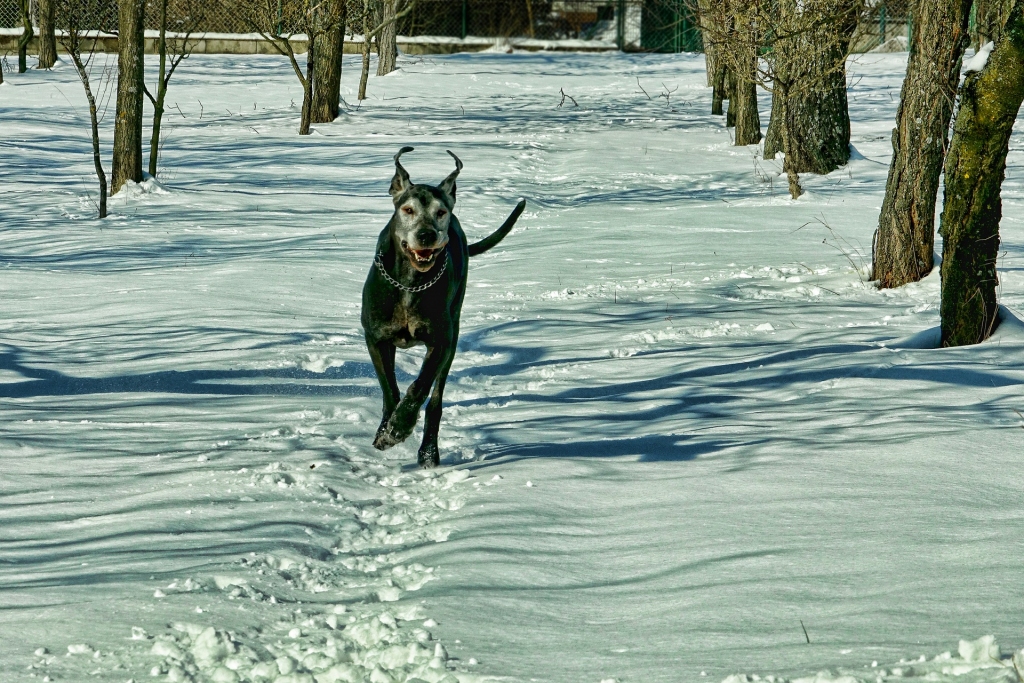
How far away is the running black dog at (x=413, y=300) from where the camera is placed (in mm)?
4711

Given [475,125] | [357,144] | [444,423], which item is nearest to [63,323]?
[444,423]

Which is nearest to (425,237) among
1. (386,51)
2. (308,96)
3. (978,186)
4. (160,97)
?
(978,186)

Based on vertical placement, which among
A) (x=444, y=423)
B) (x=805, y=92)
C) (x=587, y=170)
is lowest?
(x=444, y=423)

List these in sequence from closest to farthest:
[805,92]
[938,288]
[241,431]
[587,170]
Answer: [241,431] → [938,288] → [805,92] → [587,170]

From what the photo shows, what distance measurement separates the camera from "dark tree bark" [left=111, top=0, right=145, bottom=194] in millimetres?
12298

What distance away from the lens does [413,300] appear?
486 cm

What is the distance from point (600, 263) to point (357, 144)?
9.80 m

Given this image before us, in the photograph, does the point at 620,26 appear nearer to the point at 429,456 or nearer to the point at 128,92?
the point at 128,92

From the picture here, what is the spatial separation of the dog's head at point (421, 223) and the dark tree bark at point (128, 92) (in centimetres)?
885

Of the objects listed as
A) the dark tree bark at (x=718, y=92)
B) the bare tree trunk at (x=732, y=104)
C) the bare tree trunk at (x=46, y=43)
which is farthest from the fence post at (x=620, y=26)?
the bare tree trunk at (x=46, y=43)

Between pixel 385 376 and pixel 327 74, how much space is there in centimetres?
1755

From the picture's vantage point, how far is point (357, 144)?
1888cm

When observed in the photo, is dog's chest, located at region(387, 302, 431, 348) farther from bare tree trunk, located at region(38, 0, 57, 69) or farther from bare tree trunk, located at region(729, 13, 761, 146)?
bare tree trunk, located at region(38, 0, 57, 69)

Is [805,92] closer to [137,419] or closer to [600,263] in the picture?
[600,263]
